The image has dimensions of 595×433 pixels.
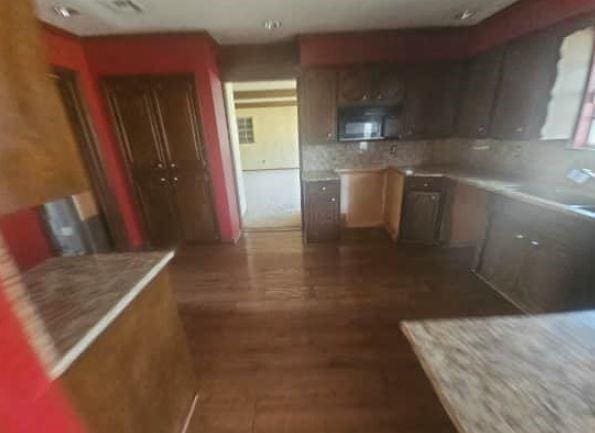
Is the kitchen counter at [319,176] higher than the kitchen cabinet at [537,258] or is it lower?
higher

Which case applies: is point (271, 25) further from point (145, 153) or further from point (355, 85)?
point (145, 153)

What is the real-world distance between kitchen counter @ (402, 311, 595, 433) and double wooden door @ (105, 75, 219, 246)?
3017mm

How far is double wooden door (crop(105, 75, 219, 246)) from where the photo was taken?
2.99 m

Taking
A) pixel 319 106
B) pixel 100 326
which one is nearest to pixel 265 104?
pixel 319 106

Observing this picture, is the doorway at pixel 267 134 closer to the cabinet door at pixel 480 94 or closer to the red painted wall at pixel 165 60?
the red painted wall at pixel 165 60

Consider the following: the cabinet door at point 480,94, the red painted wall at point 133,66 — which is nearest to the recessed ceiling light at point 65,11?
the red painted wall at point 133,66

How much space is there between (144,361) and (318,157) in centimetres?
305

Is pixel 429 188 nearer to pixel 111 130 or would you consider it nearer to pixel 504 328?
pixel 504 328

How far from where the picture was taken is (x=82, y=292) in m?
1.09

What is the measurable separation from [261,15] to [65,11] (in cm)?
159

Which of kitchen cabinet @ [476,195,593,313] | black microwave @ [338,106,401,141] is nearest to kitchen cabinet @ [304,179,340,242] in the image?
black microwave @ [338,106,401,141]

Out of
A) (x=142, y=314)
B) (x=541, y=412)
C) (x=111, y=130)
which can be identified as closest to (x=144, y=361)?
(x=142, y=314)

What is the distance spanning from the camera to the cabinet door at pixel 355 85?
3158mm

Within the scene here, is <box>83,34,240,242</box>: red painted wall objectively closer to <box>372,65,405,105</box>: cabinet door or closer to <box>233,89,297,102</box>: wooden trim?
<box>372,65,405,105</box>: cabinet door
